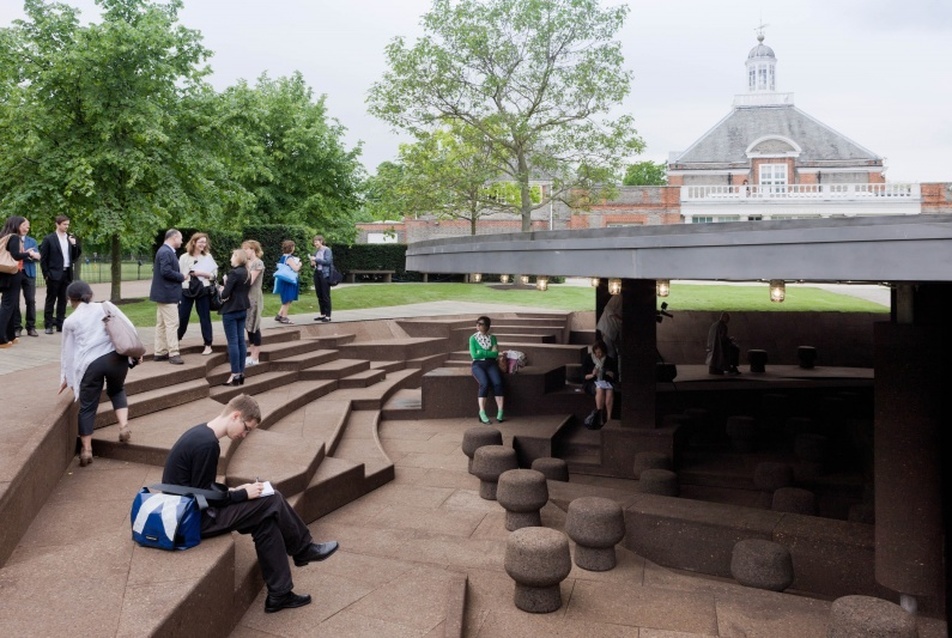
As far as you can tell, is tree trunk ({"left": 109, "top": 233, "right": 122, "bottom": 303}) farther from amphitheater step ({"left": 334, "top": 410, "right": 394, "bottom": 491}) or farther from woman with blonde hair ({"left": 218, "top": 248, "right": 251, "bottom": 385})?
woman with blonde hair ({"left": 218, "top": 248, "right": 251, "bottom": 385})

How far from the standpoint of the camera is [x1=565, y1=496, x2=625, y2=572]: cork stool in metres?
6.76

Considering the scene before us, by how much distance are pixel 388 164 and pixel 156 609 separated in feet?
91.2

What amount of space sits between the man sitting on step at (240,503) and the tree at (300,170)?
30.1 metres

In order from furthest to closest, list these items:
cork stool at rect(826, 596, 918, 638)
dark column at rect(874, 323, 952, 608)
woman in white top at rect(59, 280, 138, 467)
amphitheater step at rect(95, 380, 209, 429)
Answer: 1. amphitheater step at rect(95, 380, 209, 429)
2. woman in white top at rect(59, 280, 138, 467)
3. dark column at rect(874, 323, 952, 608)
4. cork stool at rect(826, 596, 918, 638)

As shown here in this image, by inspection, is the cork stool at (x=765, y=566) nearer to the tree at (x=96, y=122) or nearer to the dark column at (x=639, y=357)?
the dark column at (x=639, y=357)

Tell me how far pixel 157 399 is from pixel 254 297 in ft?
9.52

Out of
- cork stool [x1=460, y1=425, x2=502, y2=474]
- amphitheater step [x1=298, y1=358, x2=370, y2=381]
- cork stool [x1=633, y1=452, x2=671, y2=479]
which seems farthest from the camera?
amphitheater step [x1=298, y1=358, x2=370, y2=381]

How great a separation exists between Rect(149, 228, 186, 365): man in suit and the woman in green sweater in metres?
4.35

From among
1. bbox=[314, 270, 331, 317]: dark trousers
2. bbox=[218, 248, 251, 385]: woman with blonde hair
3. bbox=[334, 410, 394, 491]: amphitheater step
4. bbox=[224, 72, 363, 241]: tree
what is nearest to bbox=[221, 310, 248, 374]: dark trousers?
bbox=[218, 248, 251, 385]: woman with blonde hair

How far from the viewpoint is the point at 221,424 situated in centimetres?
533

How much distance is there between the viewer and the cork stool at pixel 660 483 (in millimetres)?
8586

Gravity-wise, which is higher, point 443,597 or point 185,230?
Answer: point 185,230

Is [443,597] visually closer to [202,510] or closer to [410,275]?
[202,510]

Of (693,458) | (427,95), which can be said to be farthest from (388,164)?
(693,458)
